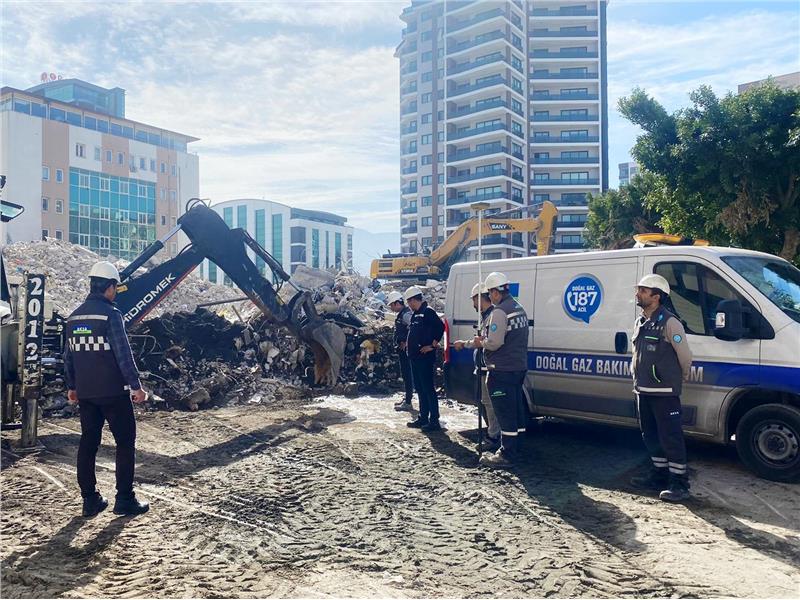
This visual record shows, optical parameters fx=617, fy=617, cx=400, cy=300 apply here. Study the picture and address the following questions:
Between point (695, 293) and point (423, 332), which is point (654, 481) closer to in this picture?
point (695, 293)

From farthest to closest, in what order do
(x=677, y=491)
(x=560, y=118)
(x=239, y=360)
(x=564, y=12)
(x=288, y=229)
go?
1. (x=288, y=229)
2. (x=564, y=12)
3. (x=560, y=118)
4. (x=239, y=360)
5. (x=677, y=491)

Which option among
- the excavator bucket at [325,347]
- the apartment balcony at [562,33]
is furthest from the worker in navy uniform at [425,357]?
the apartment balcony at [562,33]

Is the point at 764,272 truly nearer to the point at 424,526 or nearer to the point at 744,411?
the point at 744,411

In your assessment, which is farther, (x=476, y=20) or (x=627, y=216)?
(x=476, y=20)

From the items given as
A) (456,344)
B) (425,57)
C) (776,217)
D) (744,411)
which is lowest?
(744,411)

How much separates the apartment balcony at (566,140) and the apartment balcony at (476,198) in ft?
27.6

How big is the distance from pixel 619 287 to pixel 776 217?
8.16 meters

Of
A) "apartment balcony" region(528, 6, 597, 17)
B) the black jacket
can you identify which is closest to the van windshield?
the black jacket

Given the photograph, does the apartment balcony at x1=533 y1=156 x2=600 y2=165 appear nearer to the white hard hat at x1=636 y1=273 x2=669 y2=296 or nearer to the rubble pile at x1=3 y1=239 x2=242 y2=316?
the rubble pile at x1=3 y1=239 x2=242 y2=316

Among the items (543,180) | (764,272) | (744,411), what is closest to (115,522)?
(744,411)

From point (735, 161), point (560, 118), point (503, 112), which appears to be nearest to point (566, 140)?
point (560, 118)

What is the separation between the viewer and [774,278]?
6.29 meters

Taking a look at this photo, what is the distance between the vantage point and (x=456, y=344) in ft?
23.6

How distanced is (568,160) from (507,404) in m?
70.8
